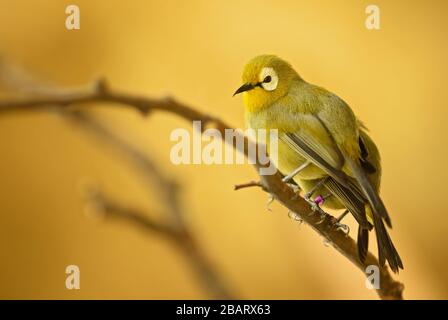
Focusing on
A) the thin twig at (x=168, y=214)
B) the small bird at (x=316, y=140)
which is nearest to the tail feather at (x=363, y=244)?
the small bird at (x=316, y=140)

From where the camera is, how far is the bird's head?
0.86 metres

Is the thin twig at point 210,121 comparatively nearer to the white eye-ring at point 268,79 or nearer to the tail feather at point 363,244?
the tail feather at point 363,244

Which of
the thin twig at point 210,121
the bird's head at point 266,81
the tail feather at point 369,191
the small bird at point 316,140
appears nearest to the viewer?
the thin twig at point 210,121

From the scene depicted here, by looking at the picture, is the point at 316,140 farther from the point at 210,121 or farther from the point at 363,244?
the point at 210,121

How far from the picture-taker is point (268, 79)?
2.89ft

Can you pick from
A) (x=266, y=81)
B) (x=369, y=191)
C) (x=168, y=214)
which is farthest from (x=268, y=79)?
(x=168, y=214)

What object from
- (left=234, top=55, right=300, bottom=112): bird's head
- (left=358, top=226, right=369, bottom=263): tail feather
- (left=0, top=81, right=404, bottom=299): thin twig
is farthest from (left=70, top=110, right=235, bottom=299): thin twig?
(left=234, top=55, right=300, bottom=112): bird's head

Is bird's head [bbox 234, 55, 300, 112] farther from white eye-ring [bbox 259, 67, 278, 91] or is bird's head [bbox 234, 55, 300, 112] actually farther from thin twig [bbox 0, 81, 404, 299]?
thin twig [bbox 0, 81, 404, 299]

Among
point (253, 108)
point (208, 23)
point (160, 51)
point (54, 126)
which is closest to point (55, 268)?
point (54, 126)

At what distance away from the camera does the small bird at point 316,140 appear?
0.75 meters

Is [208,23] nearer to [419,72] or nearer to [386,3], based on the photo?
[386,3]

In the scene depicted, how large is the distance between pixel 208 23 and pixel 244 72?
0.63 meters

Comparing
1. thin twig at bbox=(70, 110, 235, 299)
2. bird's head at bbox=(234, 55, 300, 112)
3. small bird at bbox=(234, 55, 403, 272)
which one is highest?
bird's head at bbox=(234, 55, 300, 112)

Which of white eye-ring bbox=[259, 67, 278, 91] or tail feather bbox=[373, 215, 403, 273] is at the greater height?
white eye-ring bbox=[259, 67, 278, 91]
